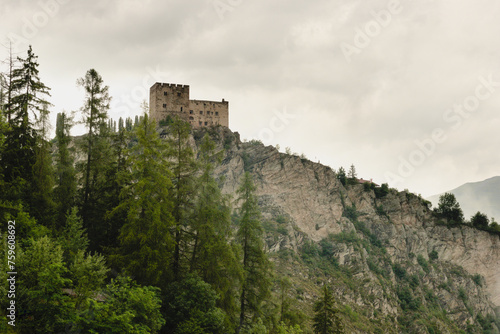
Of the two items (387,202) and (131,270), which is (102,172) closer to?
(131,270)

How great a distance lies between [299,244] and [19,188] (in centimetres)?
5802

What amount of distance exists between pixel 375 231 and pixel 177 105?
53.0m

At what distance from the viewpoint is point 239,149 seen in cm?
8769

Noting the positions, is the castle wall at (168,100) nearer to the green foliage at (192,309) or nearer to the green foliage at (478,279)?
the green foliage at (192,309)

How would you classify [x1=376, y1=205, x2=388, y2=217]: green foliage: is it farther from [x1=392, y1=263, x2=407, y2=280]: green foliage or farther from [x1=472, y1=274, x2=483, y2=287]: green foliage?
[x1=472, y1=274, x2=483, y2=287]: green foliage

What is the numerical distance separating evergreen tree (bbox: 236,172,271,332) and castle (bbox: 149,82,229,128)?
178 ft

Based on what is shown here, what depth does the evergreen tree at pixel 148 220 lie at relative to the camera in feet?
71.8

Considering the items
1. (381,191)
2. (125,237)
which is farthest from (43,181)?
(381,191)

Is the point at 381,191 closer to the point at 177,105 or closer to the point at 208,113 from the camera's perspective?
the point at 208,113

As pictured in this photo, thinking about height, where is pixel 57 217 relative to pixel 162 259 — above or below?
above

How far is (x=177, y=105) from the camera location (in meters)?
81.6

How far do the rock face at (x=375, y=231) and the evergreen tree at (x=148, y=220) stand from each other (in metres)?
47.7

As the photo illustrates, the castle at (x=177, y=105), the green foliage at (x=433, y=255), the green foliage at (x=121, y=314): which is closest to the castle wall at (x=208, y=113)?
the castle at (x=177, y=105)

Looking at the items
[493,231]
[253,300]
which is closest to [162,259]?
[253,300]
